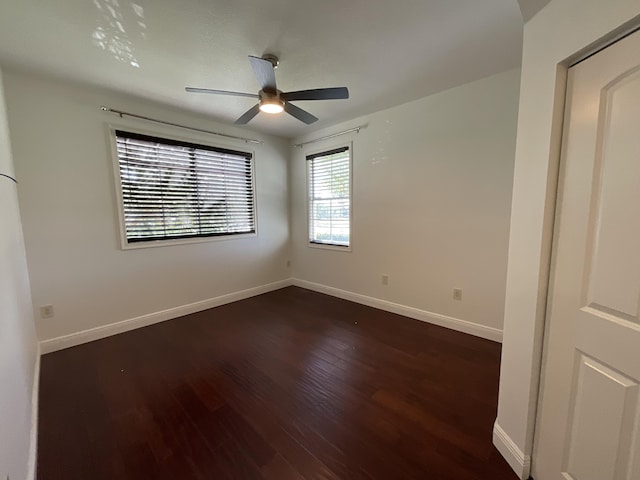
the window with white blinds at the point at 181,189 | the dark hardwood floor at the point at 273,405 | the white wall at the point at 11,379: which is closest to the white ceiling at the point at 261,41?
the window with white blinds at the point at 181,189

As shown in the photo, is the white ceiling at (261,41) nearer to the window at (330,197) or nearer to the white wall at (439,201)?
the white wall at (439,201)

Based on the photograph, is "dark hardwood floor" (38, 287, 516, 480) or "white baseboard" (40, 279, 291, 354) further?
"white baseboard" (40, 279, 291, 354)

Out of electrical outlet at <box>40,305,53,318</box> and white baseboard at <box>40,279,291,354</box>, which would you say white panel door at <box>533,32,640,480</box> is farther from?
electrical outlet at <box>40,305,53,318</box>

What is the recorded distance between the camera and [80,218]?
102 inches

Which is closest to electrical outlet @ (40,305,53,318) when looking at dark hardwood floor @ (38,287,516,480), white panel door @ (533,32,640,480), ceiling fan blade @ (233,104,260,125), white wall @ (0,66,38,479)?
dark hardwood floor @ (38,287,516,480)

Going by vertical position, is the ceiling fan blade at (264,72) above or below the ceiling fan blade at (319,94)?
above

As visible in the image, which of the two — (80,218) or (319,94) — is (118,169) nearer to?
(80,218)

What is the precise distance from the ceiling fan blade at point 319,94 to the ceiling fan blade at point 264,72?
5.5 inches

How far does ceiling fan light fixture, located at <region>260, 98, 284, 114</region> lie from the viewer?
2.07 meters

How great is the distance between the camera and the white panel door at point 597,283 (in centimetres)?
88

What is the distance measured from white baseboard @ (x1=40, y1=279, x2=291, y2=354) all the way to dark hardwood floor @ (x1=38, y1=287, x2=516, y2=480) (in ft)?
0.32

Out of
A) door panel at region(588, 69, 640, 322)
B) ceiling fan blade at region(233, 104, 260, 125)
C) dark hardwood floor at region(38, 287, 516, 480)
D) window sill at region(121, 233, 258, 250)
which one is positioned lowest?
dark hardwood floor at region(38, 287, 516, 480)

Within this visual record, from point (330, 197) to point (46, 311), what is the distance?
3.41m

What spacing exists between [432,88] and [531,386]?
8.65 feet
